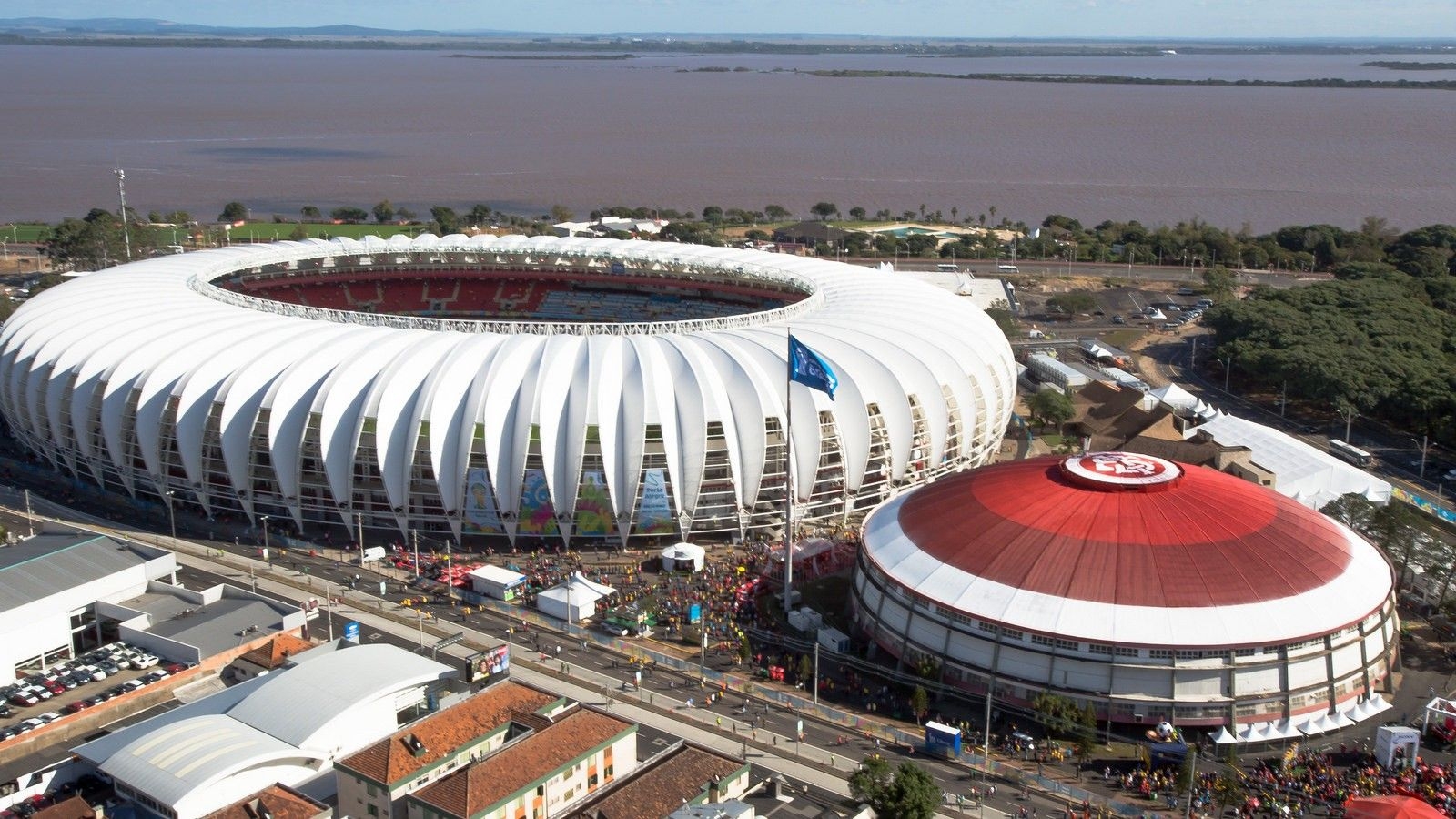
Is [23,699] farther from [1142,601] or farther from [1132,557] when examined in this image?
[1132,557]

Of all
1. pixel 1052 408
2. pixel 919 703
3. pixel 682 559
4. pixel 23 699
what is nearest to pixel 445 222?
pixel 1052 408

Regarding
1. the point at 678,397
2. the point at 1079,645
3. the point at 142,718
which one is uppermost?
the point at 678,397

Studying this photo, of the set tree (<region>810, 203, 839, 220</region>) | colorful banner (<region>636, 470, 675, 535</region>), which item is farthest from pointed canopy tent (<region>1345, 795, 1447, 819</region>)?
tree (<region>810, 203, 839, 220</region>)

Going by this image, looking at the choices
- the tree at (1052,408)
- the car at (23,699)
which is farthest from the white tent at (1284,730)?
the car at (23,699)

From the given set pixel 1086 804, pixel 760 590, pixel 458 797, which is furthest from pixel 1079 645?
pixel 458 797

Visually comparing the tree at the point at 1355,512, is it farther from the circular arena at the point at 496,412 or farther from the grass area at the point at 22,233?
the grass area at the point at 22,233

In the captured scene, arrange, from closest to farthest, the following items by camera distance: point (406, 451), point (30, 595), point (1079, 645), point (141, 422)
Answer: point (1079, 645), point (30, 595), point (406, 451), point (141, 422)

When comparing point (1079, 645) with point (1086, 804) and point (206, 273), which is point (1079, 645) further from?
point (206, 273)
